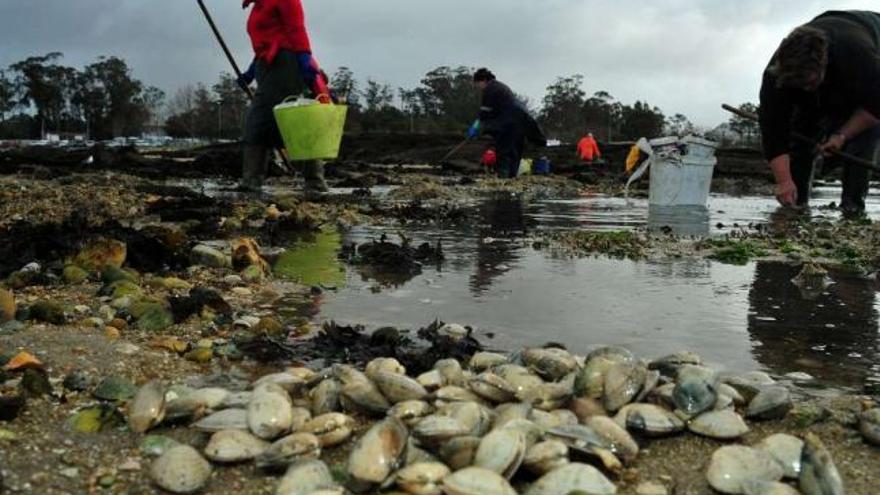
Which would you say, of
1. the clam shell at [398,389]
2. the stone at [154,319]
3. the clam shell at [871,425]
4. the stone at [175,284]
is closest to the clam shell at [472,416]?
the clam shell at [398,389]

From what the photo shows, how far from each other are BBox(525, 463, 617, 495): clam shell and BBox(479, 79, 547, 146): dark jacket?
13.2 metres

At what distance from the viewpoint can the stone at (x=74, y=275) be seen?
321 centimetres

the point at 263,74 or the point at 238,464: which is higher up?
the point at 263,74

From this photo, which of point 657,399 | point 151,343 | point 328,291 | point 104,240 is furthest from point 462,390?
point 104,240

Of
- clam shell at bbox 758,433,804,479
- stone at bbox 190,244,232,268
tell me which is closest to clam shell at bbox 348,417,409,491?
clam shell at bbox 758,433,804,479

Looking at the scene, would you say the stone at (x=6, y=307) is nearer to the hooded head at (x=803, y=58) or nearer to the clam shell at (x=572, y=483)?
the clam shell at (x=572, y=483)

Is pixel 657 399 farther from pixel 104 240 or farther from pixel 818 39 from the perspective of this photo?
pixel 818 39

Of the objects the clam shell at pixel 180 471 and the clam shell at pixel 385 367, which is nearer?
the clam shell at pixel 180 471

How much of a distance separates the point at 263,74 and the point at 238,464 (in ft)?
25.1

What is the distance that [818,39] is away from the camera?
6.00 meters

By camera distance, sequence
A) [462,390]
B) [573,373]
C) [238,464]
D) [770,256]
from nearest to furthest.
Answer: [238,464], [462,390], [573,373], [770,256]

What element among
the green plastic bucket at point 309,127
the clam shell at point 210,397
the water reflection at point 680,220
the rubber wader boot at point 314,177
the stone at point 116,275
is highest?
the green plastic bucket at point 309,127

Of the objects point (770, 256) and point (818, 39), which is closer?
point (770, 256)

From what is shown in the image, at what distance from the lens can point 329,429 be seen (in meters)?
1.70
